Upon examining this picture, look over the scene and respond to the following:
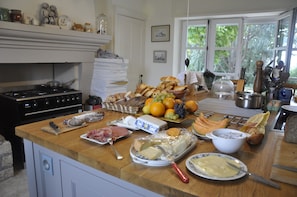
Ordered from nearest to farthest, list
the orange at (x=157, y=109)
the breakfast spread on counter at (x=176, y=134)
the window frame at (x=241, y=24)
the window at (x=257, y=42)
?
the breakfast spread on counter at (x=176, y=134), the orange at (x=157, y=109), the window frame at (x=241, y=24), the window at (x=257, y=42)

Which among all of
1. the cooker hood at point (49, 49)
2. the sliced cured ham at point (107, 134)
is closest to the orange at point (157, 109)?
the sliced cured ham at point (107, 134)

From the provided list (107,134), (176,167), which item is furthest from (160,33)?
(176,167)

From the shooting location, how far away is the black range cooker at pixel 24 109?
232 centimetres

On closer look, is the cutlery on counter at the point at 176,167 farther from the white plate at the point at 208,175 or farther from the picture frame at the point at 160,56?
the picture frame at the point at 160,56

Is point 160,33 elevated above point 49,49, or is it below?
above

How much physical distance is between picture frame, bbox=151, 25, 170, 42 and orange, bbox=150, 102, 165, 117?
3436 mm

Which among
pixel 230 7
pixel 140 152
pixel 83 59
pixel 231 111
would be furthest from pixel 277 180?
pixel 230 7

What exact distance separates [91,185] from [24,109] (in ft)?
5.91

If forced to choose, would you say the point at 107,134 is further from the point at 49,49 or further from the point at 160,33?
the point at 160,33

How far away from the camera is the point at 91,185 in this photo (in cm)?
90

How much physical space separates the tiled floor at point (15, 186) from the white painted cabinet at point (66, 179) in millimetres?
1041

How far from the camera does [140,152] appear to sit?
81 centimetres

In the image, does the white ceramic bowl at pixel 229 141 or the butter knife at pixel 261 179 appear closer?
the butter knife at pixel 261 179

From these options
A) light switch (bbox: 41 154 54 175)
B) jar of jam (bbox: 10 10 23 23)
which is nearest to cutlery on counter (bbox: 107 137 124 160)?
light switch (bbox: 41 154 54 175)
